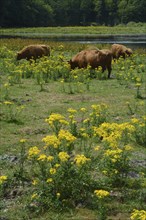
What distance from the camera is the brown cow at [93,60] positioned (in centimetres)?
1750

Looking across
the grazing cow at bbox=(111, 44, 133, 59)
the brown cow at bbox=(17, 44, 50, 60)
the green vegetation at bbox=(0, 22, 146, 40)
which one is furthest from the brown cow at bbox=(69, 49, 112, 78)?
the green vegetation at bbox=(0, 22, 146, 40)

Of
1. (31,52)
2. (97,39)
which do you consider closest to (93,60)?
(31,52)

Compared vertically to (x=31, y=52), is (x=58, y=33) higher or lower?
higher

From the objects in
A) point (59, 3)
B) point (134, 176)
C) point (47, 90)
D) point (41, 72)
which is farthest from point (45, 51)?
point (59, 3)

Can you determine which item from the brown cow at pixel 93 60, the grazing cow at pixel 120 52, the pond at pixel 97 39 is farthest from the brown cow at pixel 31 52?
the pond at pixel 97 39

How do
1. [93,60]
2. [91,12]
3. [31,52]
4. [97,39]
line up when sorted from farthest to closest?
[91,12]
[97,39]
[31,52]
[93,60]

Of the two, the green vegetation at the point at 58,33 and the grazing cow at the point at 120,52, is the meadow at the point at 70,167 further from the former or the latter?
the green vegetation at the point at 58,33

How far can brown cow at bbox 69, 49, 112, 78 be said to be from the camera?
17500 millimetres

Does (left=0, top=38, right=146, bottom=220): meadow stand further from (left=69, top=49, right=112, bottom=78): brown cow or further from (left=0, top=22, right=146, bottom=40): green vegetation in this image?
(left=0, top=22, right=146, bottom=40): green vegetation

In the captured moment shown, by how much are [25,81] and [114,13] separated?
131m

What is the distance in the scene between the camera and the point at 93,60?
17.6m

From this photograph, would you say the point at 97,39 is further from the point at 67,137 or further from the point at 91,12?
the point at 91,12

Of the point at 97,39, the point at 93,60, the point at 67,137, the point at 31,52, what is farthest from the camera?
the point at 97,39

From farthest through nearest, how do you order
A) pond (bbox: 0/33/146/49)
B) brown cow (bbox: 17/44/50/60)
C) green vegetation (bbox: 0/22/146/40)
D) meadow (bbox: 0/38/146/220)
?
green vegetation (bbox: 0/22/146/40)
pond (bbox: 0/33/146/49)
brown cow (bbox: 17/44/50/60)
meadow (bbox: 0/38/146/220)
